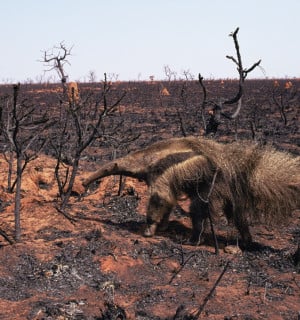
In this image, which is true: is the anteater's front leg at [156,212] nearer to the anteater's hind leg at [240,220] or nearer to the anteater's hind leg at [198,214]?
the anteater's hind leg at [198,214]

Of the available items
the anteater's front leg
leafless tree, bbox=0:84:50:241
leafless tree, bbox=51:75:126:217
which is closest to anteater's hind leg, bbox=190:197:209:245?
the anteater's front leg

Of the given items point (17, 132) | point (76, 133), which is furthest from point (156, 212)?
point (76, 133)

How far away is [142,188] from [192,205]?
3135 mm

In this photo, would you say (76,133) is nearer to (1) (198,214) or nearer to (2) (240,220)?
(1) (198,214)

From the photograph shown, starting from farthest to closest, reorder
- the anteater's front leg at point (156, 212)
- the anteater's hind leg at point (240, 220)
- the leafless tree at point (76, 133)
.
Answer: the leafless tree at point (76, 133) < the anteater's front leg at point (156, 212) < the anteater's hind leg at point (240, 220)

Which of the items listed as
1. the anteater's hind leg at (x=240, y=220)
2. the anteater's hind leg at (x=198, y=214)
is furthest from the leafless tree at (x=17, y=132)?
the anteater's hind leg at (x=240, y=220)

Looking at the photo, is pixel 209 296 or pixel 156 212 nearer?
pixel 209 296

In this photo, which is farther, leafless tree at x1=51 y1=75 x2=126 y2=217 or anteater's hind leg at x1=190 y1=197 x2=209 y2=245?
leafless tree at x1=51 y1=75 x2=126 y2=217

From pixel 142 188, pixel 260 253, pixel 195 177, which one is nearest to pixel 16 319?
pixel 195 177

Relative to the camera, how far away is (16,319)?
13.8ft

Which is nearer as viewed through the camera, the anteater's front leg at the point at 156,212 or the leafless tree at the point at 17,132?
the leafless tree at the point at 17,132

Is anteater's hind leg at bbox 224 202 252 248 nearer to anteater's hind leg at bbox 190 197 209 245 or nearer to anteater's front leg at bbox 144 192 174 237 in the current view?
anteater's hind leg at bbox 190 197 209 245

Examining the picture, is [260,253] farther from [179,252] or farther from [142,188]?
[142,188]

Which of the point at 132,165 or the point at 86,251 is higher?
the point at 132,165
